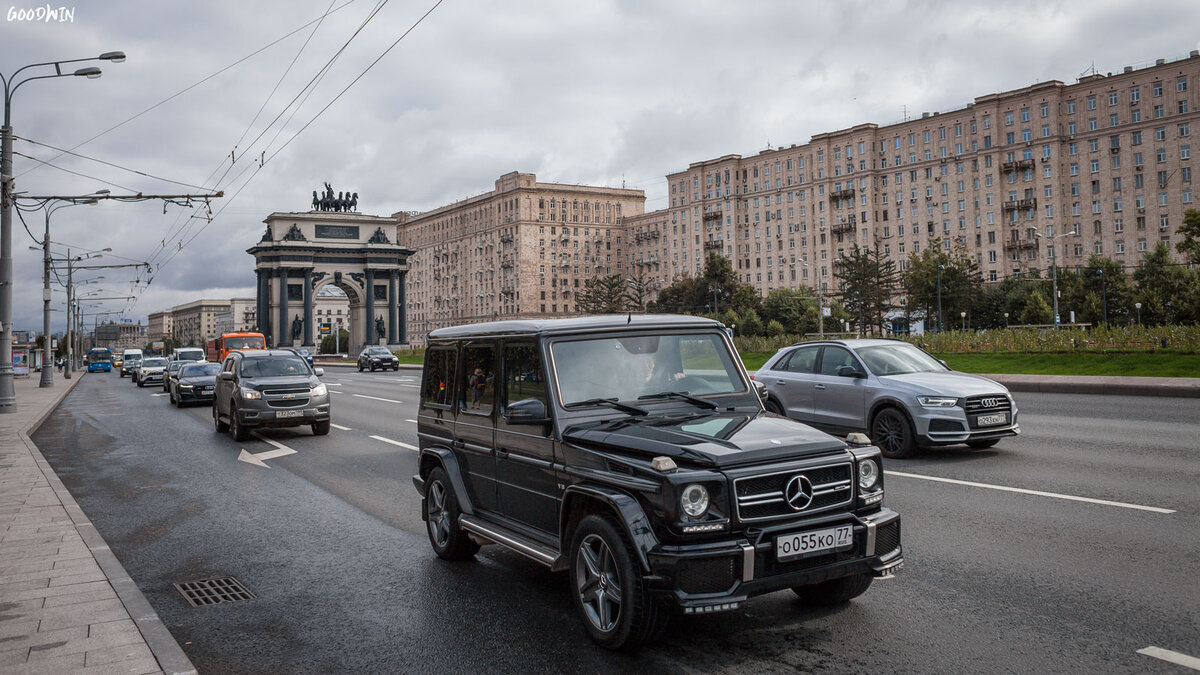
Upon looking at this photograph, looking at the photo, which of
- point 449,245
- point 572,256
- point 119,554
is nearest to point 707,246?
point 572,256

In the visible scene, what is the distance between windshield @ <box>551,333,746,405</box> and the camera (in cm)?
512

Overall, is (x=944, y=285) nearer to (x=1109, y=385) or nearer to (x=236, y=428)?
(x=1109, y=385)

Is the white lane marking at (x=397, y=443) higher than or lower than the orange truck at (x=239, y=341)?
lower

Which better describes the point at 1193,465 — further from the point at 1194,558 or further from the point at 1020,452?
the point at 1194,558

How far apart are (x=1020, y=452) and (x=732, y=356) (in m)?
6.92

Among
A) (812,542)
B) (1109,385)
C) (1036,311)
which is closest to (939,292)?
(1036,311)

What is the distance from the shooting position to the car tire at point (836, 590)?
4.75 m

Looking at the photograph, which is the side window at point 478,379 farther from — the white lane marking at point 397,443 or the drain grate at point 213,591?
the white lane marking at point 397,443

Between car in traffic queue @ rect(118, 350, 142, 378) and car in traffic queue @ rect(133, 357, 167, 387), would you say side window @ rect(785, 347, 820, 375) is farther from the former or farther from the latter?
car in traffic queue @ rect(118, 350, 142, 378)

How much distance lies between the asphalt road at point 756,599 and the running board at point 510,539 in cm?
38

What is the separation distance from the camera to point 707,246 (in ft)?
437

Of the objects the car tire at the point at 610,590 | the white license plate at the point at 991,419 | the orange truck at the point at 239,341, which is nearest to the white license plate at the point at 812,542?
the car tire at the point at 610,590

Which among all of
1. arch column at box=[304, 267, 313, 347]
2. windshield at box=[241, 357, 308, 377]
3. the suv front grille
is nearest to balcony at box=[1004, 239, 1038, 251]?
arch column at box=[304, 267, 313, 347]

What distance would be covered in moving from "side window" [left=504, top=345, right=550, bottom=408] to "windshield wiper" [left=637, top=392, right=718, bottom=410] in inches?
Result: 24.2
